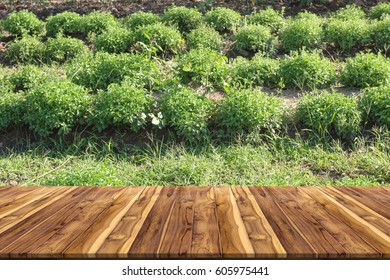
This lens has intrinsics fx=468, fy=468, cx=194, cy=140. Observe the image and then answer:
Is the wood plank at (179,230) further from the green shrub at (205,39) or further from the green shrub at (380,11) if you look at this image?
the green shrub at (380,11)

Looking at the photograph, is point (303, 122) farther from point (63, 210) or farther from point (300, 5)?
point (300, 5)

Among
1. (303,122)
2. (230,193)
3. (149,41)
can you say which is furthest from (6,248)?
(149,41)

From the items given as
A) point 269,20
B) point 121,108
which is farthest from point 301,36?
point 121,108

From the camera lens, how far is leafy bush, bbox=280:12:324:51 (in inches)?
249

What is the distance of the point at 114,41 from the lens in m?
6.50

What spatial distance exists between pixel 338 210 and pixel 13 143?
362 centimetres

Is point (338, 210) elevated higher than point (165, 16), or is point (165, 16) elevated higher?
point (165, 16)

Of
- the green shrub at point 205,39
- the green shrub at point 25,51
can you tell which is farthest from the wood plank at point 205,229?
the green shrub at point 25,51

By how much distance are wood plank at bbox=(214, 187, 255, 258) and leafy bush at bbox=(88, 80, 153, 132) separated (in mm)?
2175

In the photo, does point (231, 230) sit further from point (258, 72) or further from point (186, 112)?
point (258, 72)

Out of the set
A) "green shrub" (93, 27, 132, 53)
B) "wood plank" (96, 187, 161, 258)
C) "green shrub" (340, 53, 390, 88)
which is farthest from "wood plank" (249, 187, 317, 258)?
"green shrub" (93, 27, 132, 53)

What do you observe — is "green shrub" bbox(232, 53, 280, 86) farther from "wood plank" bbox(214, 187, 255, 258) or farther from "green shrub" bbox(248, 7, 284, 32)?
"wood plank" bbox(214, 187, 255, 258)

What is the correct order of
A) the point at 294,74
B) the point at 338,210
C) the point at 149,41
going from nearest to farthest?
1. the point at 338,210
2. the point at 294,74
3. the point at 149,41

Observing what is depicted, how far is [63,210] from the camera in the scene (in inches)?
93.5
